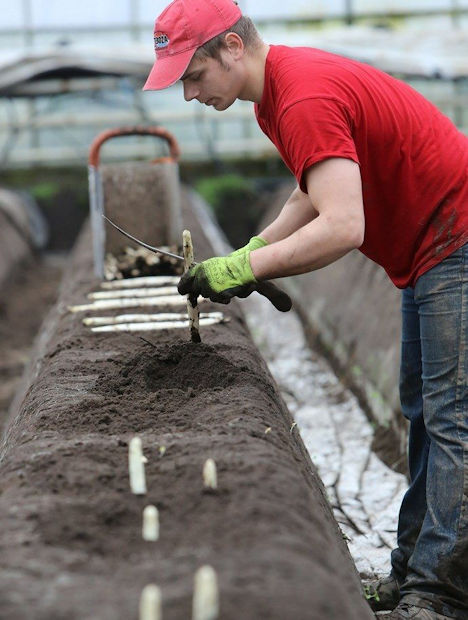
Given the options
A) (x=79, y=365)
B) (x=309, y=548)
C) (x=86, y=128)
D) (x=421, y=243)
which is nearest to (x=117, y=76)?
(x=86, y=128)

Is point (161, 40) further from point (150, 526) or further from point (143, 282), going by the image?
point (143, 282)

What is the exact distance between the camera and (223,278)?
282 centimetres

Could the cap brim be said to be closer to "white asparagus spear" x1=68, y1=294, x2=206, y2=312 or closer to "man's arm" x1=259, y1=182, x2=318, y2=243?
"man's arm" x1=259, y1=182, x2=318, y2=243

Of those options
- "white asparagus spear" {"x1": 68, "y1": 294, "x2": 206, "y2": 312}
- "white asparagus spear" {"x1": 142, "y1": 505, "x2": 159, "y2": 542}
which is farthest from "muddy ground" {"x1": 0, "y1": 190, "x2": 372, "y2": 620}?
"white asparagus spear" {"x1": 68, "y1": 294, "x2": 206, "y2": 312}

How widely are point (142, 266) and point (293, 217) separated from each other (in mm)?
2508

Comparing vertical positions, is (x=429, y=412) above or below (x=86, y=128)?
above

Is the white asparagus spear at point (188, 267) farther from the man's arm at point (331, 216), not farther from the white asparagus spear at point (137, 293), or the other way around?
the white asparagus spear at point (137, 293)

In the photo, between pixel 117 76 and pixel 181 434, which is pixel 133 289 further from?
pixel 117 76

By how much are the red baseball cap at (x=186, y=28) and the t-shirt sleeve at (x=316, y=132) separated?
0.37 m

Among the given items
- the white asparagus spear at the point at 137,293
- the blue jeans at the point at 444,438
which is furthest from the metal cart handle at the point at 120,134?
the blue jeans at the point at 444,438

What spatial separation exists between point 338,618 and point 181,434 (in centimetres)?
102

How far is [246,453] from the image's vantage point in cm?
246

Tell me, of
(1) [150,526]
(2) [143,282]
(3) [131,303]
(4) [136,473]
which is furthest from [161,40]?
(2) [143,282]

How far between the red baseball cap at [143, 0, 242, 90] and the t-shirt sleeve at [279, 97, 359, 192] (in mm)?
368
